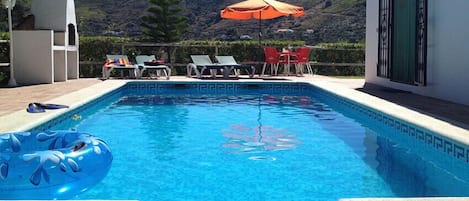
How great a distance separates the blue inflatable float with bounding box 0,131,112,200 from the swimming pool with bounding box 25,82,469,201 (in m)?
0.14

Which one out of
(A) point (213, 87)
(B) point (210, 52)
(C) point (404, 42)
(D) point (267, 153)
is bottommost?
(D) point (267, 153)

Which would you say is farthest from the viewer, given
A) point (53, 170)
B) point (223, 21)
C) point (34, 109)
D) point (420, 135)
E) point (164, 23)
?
point (223, 21)

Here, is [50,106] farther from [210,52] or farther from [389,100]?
[210,52]

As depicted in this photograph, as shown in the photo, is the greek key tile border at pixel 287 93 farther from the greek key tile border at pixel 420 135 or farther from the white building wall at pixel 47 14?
the white building wall at pixel 47 14

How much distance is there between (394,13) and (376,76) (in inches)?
63.8

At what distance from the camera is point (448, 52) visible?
7586 millimetres

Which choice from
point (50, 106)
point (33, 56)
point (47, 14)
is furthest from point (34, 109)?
point (47, 14)

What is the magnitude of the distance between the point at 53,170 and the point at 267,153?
216cm

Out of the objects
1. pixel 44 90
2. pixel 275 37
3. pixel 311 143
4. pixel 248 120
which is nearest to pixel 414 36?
pixel 248 120

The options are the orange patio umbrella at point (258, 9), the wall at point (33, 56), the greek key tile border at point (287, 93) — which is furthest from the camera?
the orange patio umbrella at point (258, 9)

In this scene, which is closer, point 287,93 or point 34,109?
point 34,109

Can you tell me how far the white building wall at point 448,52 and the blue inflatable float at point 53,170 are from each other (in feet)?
17.2

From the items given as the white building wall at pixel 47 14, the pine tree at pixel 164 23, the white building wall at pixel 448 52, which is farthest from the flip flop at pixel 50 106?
the pine tree at pixel 164 23

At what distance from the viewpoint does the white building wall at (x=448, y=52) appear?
714 cm
